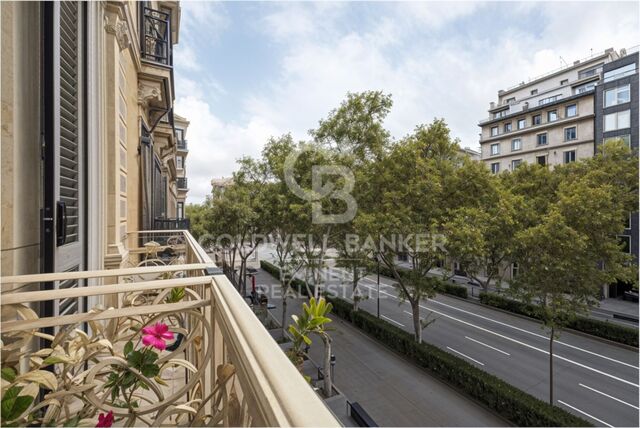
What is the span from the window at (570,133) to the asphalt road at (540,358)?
60.5 ft

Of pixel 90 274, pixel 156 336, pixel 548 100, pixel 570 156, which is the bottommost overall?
pixel 156 336

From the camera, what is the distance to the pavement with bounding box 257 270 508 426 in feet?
33.7

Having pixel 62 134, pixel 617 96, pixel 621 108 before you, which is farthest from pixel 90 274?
pixel 617 96

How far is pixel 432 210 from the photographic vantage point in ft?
41.5

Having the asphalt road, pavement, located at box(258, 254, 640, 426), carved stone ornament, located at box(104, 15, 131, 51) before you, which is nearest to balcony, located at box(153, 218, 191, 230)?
carved stone ornament, located at box(104, 15, 131, 51)

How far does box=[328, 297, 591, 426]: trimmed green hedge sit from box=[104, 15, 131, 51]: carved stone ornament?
13371 mm

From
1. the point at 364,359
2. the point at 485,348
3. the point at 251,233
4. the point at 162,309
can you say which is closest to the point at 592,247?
the point at 485,348

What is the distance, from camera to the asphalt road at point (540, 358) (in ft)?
36.8

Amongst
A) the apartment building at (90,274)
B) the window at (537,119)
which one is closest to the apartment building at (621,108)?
the window at (537,119)

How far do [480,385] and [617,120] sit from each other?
85.5ft

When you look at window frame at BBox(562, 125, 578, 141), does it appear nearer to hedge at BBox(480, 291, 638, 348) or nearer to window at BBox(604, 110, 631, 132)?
window at BBox(604, 110, 631, 132)

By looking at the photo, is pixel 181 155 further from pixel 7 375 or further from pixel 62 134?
pixel 7 375

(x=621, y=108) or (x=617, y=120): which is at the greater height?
(x=621, y=108)

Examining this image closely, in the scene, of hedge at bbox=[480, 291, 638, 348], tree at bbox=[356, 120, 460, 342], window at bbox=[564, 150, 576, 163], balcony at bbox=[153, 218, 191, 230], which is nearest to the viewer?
balcony at bbox=[153, 218, 191, 230]
